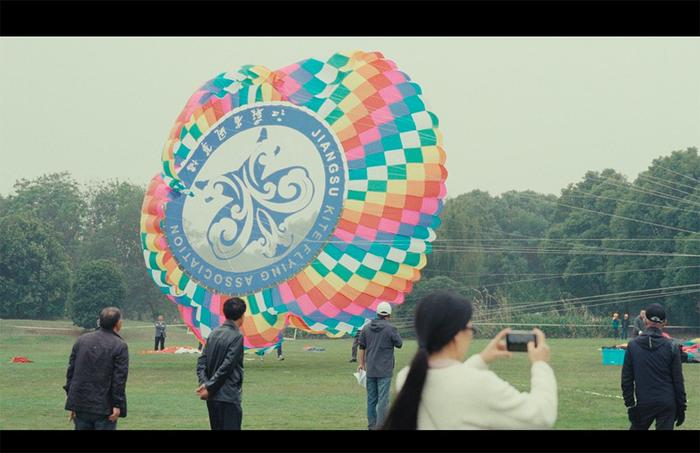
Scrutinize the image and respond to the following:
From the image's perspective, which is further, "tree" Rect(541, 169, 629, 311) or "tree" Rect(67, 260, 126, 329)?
"tree" Rect(67, 260, 126, 329)

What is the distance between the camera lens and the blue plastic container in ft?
65.5

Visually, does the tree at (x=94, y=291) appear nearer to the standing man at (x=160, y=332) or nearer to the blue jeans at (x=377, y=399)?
the standing man at (x=160, y=332)

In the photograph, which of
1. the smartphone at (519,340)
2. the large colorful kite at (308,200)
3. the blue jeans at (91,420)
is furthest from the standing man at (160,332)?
the smartphone at (519,340)

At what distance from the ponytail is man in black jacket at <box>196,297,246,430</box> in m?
3.99

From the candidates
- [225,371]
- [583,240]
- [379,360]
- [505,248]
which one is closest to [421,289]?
[505,248]

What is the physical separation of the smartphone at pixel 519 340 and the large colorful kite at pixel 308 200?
10696 mm

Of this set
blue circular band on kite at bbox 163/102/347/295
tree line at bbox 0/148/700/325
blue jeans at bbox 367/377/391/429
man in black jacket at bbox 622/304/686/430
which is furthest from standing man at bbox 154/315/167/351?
man in black jacket at bbox 622/304/686/430

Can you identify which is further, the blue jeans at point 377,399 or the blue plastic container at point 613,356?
the blue plastic container at point 613,356

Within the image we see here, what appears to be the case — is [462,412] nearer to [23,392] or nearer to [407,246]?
[407,246]

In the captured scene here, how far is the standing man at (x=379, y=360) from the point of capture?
31.7 ft

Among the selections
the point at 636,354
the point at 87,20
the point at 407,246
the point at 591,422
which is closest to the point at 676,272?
the point at 407,246

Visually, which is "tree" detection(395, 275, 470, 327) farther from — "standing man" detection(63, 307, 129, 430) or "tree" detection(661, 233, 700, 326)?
"standing man" detection(63, 307, 129, 430)

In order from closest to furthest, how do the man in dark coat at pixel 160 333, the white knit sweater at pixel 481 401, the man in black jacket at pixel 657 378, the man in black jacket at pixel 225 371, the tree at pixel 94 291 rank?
the white knit sweater at pixel 481 401 < the man in black jacket at pixel 225 371 < the man in black jacket at pixel 657 378 < the man in dark coat at pixel 160 333 < the tree at pixel 94 291

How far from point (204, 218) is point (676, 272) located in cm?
2897
